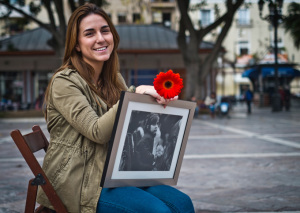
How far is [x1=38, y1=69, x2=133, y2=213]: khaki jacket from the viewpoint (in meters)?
2.03

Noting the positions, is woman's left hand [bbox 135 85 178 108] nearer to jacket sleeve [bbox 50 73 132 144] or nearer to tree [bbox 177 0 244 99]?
jacket sleeve [bbox 50 73 132 144]

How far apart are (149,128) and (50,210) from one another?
647mm

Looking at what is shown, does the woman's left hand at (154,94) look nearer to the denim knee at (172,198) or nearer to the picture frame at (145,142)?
the picture frame at (145,142)

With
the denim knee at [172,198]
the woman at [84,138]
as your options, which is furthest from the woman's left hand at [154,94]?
the denim knee at [172,198]

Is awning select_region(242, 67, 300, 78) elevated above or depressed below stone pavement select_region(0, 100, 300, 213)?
below

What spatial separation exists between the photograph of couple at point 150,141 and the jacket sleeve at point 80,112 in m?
0.11

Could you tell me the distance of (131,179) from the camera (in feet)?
6.96

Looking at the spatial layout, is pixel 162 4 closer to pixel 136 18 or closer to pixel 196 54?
pixel 136 18

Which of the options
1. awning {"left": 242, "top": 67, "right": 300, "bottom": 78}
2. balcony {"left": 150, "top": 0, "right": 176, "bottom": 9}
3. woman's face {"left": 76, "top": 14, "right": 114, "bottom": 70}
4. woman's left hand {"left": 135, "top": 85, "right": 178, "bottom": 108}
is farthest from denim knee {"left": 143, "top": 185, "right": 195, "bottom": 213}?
balcony {"left": 150, "top": 0, "right": 176, "bottom": 9}

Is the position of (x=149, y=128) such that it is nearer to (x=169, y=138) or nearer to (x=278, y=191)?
(x=169, y=138)

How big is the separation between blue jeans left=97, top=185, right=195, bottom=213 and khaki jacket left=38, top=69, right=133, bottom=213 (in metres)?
0.06

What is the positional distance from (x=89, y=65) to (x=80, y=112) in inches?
16.2

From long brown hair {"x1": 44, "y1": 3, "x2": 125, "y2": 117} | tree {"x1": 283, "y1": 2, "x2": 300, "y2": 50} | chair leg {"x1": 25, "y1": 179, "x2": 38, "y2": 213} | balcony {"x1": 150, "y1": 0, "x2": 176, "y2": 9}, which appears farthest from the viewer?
balcony {"x1": 150, "y1": 0, "x2": 176, "y2": 9}

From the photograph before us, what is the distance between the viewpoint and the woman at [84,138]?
2.01 m
